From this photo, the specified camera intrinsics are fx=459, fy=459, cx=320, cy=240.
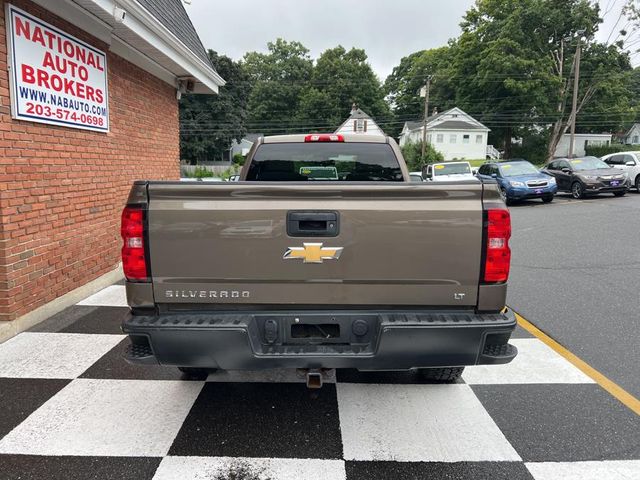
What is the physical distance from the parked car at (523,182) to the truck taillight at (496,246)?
14.8 metres

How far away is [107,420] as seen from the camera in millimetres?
3062

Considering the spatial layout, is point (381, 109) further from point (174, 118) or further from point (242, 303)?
point (242, 303)

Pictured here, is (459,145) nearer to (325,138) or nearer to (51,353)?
(325,138)

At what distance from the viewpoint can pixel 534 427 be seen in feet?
9.94

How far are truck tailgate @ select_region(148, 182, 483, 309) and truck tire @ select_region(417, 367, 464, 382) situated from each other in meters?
1.13

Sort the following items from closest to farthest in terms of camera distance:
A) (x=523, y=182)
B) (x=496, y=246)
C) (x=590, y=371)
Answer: (x=496, y=246) → (x=590, y=371) → (x=523, y=182)

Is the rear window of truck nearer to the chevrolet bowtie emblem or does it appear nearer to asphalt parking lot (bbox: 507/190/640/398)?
the chevrolet bowtie emblem

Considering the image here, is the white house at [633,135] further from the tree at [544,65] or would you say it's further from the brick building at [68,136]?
the brick building at [68,136]

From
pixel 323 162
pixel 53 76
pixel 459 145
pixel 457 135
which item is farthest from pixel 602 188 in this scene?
pixel 459 145

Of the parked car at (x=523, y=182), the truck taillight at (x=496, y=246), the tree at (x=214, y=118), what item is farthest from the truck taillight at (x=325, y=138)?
the tree at (x=214, y=118)

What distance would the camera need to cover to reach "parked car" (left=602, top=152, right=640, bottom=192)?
18219 millimetres

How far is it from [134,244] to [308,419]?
5.38ft

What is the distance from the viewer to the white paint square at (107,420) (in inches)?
109

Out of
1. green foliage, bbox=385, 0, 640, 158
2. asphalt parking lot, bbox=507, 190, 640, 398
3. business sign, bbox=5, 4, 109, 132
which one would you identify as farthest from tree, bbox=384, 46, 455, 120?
business sign, bbox=5, 4, 109, 132
